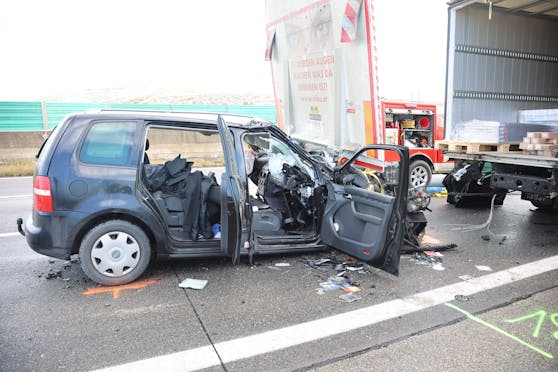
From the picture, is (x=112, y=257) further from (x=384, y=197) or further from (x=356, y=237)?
(x=384, y=197)

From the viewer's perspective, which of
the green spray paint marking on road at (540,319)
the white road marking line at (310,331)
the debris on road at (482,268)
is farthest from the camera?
the debris on road at (482,268)

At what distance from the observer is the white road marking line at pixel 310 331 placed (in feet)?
8.96

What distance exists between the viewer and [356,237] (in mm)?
4180

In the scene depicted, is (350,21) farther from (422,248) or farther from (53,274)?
(53,274)

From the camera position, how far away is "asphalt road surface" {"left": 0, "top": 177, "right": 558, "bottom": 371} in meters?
2.78

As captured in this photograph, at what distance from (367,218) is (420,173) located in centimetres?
643

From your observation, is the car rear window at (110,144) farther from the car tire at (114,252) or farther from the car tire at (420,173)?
the car tire at (420,173)

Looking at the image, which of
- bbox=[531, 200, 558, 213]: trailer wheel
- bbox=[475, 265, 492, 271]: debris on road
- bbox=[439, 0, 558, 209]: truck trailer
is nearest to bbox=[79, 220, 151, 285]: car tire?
bbox=[475, 265, 492, 271]: debris on road

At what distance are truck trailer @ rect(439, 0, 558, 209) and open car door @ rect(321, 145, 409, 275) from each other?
241cm

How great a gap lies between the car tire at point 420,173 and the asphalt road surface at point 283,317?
4.88 metres

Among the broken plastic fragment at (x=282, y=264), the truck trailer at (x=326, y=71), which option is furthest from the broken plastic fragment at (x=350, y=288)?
the truck trailer at (x=326, y=71)

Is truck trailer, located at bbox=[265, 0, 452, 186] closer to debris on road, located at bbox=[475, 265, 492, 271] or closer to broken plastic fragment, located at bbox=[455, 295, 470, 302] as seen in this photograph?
debris on road, located at bbox=[475, 265, 492, 271]

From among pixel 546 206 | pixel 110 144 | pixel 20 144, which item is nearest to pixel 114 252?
pixel 110 144

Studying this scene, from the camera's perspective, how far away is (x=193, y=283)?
4004mm
